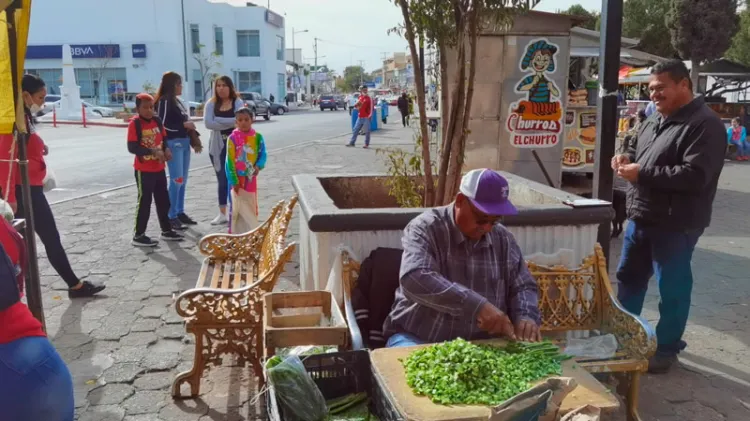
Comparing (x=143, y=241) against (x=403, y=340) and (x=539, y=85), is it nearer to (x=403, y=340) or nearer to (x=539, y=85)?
(x=403, y=340)

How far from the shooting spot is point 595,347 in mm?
3432

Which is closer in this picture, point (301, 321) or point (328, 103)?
point (301, 321)

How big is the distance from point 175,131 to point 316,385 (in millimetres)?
5577

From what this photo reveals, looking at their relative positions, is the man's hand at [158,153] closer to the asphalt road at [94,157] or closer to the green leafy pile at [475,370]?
the asphalt road at [94,157]

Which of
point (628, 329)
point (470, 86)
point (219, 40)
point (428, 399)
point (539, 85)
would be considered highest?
point (219, 40)

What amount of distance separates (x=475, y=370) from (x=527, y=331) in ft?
1.90

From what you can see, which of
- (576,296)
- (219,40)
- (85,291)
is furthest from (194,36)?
(576,296)

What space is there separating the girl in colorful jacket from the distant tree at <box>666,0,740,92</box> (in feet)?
72.6

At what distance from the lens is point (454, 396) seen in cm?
238

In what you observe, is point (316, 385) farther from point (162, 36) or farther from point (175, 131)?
point (162, 36)

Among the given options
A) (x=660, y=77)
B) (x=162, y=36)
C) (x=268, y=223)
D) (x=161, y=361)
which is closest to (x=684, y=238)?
(x=660, y=77)

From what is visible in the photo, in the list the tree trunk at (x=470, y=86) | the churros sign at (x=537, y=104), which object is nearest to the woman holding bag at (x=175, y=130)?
the tree trunk at (x=470, y=86)

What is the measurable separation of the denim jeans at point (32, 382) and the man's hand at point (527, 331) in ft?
6.31

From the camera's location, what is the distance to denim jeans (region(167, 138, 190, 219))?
301 inches
